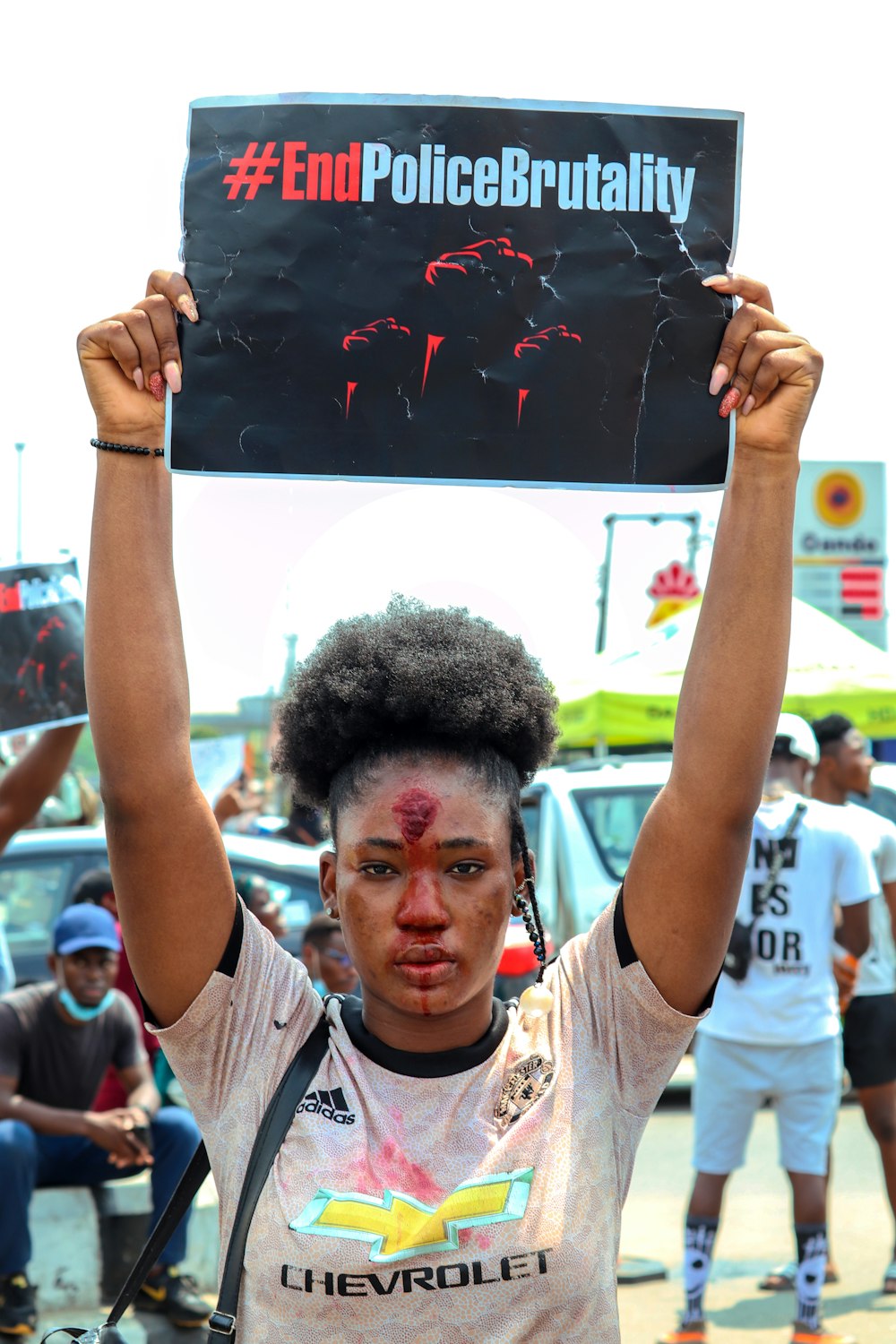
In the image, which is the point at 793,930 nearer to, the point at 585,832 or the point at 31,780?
the point at 31,780

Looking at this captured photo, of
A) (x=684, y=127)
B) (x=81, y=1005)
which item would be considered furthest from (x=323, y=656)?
(x=81, y=1005)

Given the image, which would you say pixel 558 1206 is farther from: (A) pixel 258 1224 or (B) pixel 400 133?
(B) pixel 400 133

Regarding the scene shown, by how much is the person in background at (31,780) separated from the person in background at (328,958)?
172cm

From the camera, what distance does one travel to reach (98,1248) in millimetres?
5664

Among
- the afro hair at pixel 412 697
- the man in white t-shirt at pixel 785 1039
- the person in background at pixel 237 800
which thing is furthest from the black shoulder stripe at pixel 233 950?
the person in background at pixel 237 800

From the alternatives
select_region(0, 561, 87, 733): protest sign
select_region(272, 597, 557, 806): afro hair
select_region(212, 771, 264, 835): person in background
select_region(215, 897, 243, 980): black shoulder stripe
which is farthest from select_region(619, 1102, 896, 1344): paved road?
select_region(215, 897, 243, 980): black shoulder stripe

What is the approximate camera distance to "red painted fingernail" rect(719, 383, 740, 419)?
209cm

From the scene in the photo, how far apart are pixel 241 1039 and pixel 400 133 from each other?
130 centimetres

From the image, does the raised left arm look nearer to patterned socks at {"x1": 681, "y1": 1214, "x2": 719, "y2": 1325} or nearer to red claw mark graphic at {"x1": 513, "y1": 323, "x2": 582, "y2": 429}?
red claw mark graphic at {"x1": 513, "y1": 323, "x2": 582, "y2": 429}

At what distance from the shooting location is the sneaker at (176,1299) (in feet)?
18.2

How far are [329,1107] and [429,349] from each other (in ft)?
3.53

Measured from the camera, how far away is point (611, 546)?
33.0 meters

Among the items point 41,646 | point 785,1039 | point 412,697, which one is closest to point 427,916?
point 412,697

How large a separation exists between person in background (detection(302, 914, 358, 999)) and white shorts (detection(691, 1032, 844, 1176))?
4.82ft
